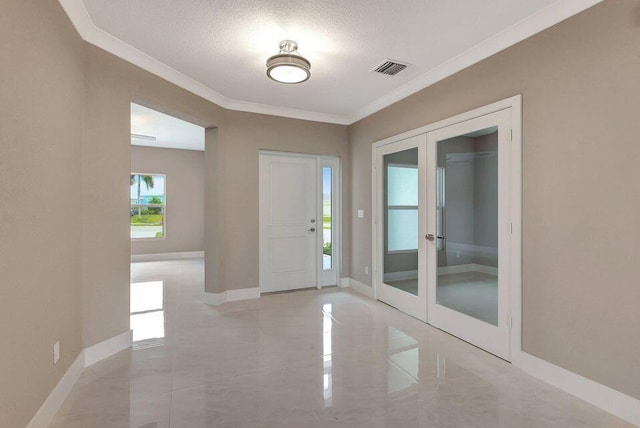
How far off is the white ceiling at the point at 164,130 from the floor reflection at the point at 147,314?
287 cm

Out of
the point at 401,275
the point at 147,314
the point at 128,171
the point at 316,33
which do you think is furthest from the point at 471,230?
the point at 147,314

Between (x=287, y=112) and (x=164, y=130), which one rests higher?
(x=164, y=130)

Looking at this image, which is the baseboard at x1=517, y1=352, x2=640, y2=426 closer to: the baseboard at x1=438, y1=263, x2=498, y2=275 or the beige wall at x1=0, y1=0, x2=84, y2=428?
the baseboard at x1=438, y1=263, x2=498, y2=275

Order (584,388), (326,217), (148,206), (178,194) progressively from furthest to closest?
1. (178,194)
2. (148,206)
3. (326,217)
4. (584,388)

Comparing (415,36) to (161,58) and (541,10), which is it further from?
(161,58)

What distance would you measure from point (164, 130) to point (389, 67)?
195 inches

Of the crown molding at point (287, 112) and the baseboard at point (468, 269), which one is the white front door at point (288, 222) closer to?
the crown molding at point (287, 112)

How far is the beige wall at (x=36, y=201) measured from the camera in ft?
5.20

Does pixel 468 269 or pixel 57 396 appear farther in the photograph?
pixel 468 269

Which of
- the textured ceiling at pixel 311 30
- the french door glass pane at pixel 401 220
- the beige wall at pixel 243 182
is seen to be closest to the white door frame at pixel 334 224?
the beige wall at pixel 243 182

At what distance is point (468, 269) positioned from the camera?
3.28 metres

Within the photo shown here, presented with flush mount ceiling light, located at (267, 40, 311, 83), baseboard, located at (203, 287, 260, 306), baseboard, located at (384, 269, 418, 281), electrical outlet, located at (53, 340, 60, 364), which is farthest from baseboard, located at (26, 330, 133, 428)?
baseboard, located at (384, 269, 418, 281)

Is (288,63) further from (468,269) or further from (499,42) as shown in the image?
(468,269)

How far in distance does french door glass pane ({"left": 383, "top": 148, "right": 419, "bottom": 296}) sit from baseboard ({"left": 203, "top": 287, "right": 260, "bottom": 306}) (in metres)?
1.95
